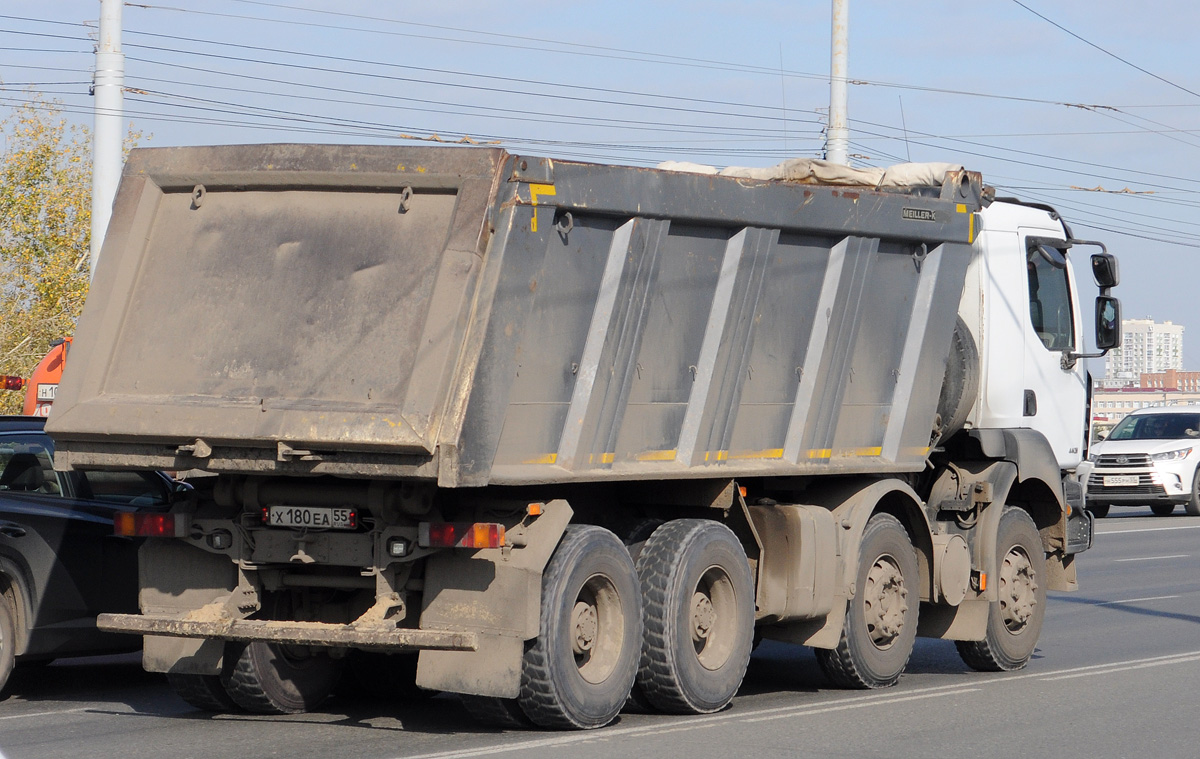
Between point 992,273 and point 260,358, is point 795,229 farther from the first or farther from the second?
point 260,358

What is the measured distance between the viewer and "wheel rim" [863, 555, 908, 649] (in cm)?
974

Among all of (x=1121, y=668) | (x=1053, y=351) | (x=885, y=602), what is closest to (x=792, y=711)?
(x=885, y=602)

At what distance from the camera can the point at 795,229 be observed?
896 cm

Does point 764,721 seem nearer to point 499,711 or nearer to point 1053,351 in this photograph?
point 499,711

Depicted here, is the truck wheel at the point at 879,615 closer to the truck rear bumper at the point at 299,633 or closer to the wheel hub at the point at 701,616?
the wheel hub at the point at 701,616

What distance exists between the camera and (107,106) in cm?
1568

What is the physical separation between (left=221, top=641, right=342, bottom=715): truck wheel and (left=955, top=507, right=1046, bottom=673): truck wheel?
451 centimetres

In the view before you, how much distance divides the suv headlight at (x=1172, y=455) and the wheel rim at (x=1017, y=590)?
1741 centimetres

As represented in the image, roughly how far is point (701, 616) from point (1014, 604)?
331 centimetres

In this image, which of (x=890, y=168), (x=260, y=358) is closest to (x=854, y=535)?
(x=890, y=168)

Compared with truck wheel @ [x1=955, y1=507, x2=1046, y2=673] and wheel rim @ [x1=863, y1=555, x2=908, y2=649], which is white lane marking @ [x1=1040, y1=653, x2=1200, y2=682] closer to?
truck wheel @ [x1=955, y1=507, x2=1046, y2=673]

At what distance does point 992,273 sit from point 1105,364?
178 cm

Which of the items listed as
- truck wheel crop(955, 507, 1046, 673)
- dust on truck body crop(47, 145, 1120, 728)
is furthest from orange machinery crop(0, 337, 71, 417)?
truck wheel crop(955, 507, 1046, 673)

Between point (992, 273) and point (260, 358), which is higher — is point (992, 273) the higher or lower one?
the higher one
